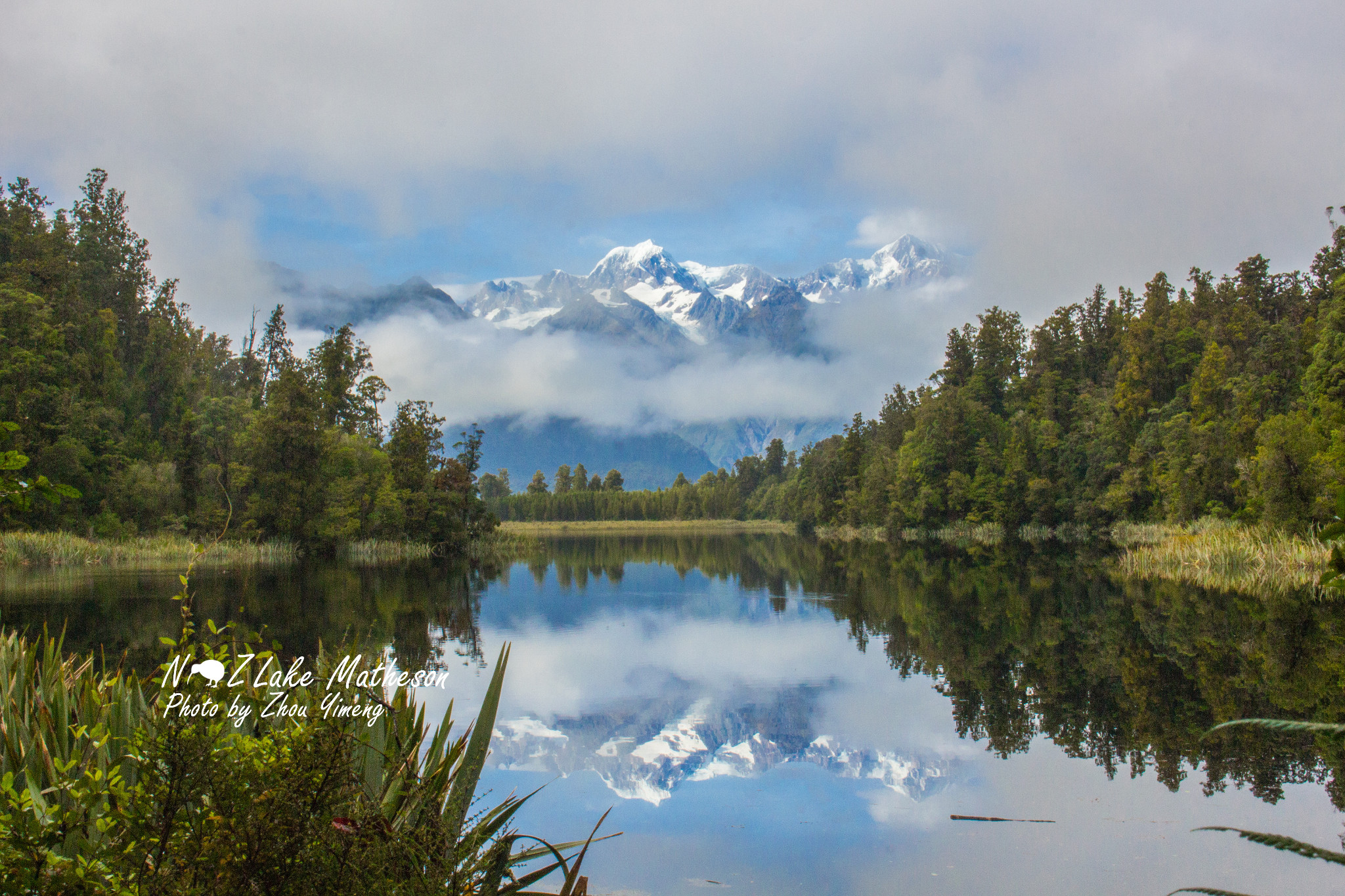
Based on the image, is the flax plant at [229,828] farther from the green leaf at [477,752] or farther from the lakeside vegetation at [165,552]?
the lakeside vegetation at [165,552]

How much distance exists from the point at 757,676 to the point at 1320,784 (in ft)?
25.3

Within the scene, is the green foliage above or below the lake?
above

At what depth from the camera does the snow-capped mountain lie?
864 centimetres

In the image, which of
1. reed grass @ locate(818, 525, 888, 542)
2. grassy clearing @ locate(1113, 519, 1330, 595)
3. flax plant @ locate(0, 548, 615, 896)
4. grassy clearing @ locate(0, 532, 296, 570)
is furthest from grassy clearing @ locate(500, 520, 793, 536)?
flax plant @ locate(0, 548, 615, 896)

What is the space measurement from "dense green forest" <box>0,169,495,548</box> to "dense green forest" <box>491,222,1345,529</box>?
1584 inches

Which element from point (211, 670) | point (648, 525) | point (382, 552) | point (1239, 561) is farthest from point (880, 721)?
point (648, 525)

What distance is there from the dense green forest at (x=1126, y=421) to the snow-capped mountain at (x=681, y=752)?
71.5ft

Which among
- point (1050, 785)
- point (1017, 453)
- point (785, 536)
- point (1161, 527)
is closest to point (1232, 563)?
point (1050, 785)

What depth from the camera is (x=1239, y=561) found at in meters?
24.0

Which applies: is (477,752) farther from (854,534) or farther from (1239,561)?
(854,534)

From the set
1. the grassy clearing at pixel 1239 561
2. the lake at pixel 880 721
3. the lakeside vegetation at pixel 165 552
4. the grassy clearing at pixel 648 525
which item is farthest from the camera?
the grassy clearing at pixel 648 525

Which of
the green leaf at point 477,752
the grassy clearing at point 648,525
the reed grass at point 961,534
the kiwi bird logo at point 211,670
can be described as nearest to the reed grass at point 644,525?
the grassy clearing at point 648,525

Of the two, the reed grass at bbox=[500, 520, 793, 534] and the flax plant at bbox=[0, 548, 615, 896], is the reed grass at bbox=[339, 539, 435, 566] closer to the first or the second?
the flax plant at bbox=[0, 548, 615, 896]

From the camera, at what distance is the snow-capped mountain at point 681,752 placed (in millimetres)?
8641
